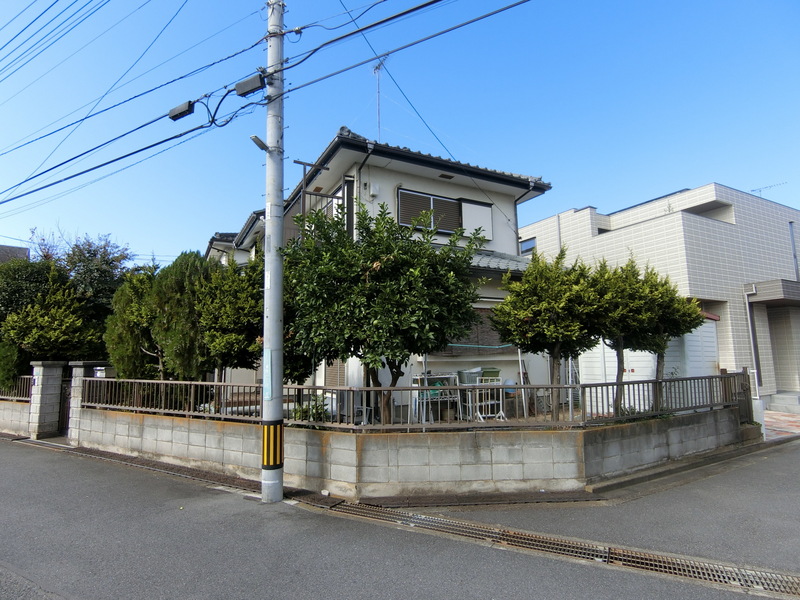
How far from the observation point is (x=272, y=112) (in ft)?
21.1

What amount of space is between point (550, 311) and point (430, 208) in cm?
521

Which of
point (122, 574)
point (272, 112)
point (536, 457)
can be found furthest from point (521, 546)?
point (272, 112)

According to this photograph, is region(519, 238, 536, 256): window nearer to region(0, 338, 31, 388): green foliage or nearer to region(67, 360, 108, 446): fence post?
region(67, 360, 108, 446): fence post

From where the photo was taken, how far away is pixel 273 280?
19.9 feet

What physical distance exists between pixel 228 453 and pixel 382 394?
108 inches

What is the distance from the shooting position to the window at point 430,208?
34.7ft

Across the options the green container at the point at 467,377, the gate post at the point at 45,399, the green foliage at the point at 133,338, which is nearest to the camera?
the green foliage at the point at 133,338

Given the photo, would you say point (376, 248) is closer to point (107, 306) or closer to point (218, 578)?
point (218, 578)

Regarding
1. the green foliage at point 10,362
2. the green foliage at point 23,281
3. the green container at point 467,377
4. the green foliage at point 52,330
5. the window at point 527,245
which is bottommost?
the green container at point 467,377

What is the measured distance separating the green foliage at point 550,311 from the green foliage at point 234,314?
3.95m

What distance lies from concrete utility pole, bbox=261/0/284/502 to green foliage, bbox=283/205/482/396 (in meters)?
0.33

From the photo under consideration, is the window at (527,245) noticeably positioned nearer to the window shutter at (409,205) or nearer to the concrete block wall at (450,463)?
the window shutter at (409,205)

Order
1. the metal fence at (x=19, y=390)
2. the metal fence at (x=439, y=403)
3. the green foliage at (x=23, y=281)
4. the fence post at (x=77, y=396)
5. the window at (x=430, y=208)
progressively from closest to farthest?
the metal fence at (x=439, y=403) < the fence post at (x=77, y=396) < the window at (x=430, y=208) < the metal fence at (x=19, y=390) < the green foliage at (x=23, y=281)

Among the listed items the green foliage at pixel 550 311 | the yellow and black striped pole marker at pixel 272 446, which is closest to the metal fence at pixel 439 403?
the yellow and black striped pole marker at pixel 272 446
